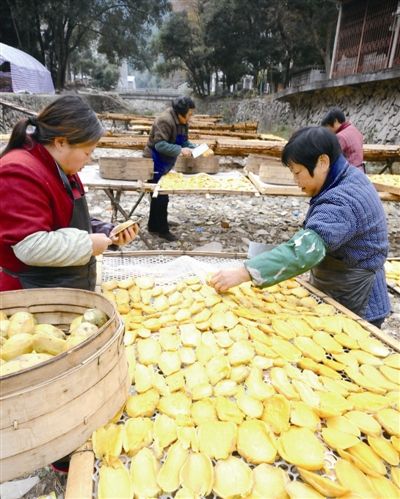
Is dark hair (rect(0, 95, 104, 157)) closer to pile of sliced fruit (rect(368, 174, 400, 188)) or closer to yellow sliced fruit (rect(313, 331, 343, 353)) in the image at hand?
yellow sliced fruit (rect(313, 331, 343, 353))

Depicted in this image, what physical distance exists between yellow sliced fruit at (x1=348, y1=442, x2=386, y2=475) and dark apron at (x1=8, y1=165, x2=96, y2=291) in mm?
1339

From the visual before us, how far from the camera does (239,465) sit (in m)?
1.05

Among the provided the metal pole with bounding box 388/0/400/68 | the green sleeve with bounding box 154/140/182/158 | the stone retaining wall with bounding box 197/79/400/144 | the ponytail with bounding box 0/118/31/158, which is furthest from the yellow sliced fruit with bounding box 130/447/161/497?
the metal pole with bounding box 388/0/400/68

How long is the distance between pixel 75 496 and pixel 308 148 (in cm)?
157

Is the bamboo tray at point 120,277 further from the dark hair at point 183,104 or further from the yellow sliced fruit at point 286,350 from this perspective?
the dark hair at point 183,104

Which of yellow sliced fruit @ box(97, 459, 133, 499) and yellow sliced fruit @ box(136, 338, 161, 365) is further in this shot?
yellow sliced fruit @ box(136, 338, 161, 365)

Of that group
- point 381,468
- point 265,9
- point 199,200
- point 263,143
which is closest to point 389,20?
point 263,143

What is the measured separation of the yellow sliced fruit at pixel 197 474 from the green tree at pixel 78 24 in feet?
98.0

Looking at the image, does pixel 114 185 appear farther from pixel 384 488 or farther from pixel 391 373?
pixel 384 488

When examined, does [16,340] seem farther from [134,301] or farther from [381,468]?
[381,468]

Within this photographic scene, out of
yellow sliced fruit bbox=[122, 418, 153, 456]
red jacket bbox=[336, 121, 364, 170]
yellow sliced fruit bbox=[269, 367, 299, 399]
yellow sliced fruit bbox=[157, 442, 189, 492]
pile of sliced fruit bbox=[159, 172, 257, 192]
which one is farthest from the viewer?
pile of sliced fruit bbox=[159, 172, 257, 192]

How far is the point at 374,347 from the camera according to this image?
5.27 ft

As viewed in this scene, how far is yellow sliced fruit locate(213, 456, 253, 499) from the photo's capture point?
38.3 inches

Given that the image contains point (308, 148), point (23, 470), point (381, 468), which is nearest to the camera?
point (23, 470)
